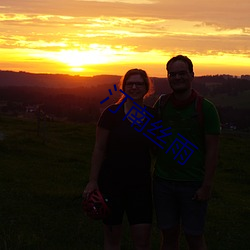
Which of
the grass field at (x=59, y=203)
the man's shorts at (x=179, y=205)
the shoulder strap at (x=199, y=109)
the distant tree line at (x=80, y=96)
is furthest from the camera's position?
the distant tree line at (x=80, y=96)

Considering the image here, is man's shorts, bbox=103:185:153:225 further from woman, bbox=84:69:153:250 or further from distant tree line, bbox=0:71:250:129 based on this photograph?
distant tree line, bbox=0:71:250:129

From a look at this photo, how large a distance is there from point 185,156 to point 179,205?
1.79ft

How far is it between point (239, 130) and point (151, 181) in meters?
47.3

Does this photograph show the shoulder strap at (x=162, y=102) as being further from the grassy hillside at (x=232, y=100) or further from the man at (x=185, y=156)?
the grassy hillside at (x=232, y=100)

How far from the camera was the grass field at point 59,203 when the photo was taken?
7051mm

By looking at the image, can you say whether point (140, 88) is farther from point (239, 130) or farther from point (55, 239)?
point (239, 130)

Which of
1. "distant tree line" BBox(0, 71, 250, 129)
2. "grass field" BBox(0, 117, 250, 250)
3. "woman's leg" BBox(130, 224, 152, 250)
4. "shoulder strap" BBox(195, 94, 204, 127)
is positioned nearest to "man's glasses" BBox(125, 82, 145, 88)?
"distant tree line" BBox(0, 71, 250, 129)

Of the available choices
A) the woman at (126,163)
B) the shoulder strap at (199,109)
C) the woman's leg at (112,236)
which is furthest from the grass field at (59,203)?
the shoulder strap at (199,109)

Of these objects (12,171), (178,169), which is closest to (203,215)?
(178,169)

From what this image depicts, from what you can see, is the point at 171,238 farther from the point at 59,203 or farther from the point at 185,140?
the point at 59,203

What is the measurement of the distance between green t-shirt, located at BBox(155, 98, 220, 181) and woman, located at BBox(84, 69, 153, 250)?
0.64 ft

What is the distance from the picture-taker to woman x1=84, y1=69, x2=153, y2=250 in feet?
15.2

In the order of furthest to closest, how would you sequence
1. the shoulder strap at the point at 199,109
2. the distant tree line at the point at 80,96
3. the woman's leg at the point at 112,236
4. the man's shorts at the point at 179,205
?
the distant tree line at the point at 80,96 → the woman's leg at the point at 112,236 → the man's shorts at the point at 179,205 → the shoulder strap at the point at 199,109

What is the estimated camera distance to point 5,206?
28.6ft
